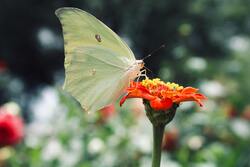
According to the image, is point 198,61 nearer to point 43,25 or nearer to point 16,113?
point 16,113

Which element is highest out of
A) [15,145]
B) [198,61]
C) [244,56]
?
[244,56]

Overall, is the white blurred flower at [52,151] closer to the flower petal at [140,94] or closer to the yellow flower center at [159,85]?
the yellow flower center at [159,85]

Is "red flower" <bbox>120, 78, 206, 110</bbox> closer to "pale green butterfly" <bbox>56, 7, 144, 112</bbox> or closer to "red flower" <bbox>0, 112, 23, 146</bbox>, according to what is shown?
"pale green butterfly" <bbox>56, 7, 144, 112</bbox>

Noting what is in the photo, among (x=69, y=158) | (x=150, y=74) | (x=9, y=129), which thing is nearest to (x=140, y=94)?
(x=69, y=158)

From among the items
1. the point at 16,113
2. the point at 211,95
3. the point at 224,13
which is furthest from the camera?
the point at 224,13

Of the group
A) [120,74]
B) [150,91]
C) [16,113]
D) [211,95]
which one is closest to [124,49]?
[120,74]

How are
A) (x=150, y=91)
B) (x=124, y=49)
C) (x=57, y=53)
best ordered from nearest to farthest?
1. (x=150, y=91)
2. (x=124, y=49)
3. (x=57, y=53)

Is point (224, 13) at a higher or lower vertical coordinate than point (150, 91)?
higher

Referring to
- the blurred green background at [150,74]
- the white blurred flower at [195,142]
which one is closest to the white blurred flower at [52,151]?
the blurred green background at [150,74]
